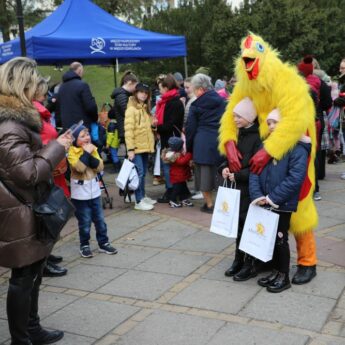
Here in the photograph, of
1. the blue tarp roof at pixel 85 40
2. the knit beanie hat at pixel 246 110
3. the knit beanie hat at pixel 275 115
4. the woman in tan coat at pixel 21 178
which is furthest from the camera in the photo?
the blue tarp roof at pixel 85 40

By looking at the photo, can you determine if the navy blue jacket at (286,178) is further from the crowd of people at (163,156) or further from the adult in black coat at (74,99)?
the adult in black coat at (74,99)

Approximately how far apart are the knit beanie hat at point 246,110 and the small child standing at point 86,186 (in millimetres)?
1410

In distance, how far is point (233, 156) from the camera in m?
4.41

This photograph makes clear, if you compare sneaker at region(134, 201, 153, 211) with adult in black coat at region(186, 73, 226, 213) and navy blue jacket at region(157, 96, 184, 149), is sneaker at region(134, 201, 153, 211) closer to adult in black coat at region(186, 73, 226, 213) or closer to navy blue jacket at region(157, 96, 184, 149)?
adult in black coat at region(186, 73, 226, 213)

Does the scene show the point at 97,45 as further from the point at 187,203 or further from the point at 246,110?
the point at 246,110

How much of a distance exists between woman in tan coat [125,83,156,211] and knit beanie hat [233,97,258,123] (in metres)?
2.71

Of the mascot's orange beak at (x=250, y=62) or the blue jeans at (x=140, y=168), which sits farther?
the blue jeans at (x=140, y=168)

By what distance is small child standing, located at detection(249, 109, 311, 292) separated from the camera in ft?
13.0

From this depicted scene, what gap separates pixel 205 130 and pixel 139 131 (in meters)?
0.89

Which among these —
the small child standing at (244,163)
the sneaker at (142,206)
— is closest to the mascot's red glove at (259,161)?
the small child standing at (244,163)

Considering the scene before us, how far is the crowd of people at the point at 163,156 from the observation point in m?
3.05

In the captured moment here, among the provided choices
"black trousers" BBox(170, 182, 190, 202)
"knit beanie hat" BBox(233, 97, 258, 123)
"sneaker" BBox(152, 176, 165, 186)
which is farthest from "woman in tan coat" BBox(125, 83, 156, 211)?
A: "knit beanie hat" BBox(233, 97, 258, 123)

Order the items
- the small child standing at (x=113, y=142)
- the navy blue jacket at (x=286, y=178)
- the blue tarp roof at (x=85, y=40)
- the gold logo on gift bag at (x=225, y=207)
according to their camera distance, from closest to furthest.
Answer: the navy blue jacket at (x=286, y=178)
the gold logo on gift bag at (x=225, y=207)
the blue tarp roof at (x=85, y=40)
the small child standing at (x=113, y=142)

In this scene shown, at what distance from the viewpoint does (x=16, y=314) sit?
3113 millimetres
